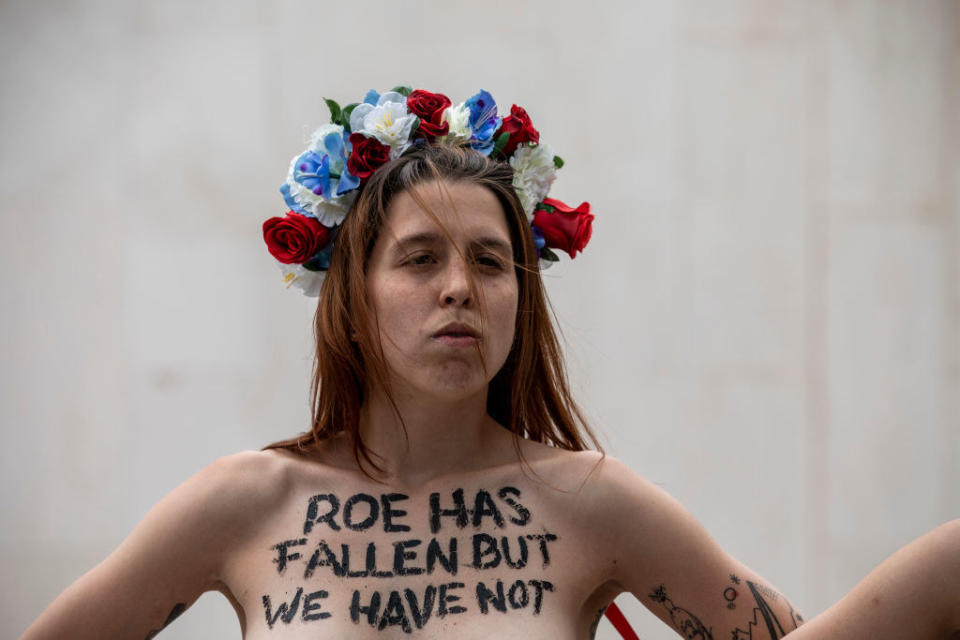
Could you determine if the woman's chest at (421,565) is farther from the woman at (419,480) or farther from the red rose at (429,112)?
the red rose at (429,112)

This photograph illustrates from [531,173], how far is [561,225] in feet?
0.34

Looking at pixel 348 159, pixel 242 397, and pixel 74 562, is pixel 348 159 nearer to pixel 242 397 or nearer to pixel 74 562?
pixel 242 397

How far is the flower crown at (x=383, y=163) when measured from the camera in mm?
1942

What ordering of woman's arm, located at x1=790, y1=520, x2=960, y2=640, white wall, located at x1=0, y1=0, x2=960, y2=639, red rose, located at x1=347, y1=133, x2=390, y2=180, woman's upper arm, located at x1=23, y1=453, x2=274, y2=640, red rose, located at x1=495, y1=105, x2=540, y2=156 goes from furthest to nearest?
white wall, located at x1=0, y1=0, x2=960, y2=639, red rose, located at x1=495, y1=105, x2=540, y2=156, red rose, located at x1=347, y1=133, x2=390, y2=180, woman's upper arm, located at x1=23, y1=453, x2=274, y2=640, woman's arm, located at x1=790, y1=520, x2=960, y2=640

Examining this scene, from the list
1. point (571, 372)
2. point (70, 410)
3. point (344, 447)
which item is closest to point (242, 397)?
point (70, 410)

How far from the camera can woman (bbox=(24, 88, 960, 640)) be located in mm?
1769

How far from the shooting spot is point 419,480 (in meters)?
1.90

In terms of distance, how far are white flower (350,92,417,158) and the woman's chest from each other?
561 mm

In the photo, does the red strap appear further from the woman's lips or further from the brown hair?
the woman's lips

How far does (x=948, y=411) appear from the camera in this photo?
3.33 metres

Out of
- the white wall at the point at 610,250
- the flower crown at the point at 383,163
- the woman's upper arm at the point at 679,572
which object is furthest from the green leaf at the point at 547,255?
Answer: the white wall at the point at 610,250

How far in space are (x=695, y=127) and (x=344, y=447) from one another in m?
1.75

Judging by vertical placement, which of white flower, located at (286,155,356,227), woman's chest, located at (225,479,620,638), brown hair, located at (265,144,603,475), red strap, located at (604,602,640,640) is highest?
white flower, located at (286,155,356,227)

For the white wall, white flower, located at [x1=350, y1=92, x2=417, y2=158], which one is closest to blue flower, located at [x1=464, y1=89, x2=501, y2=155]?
white flower, located at [x1=350, y1=92, x2=417, y2=158]
